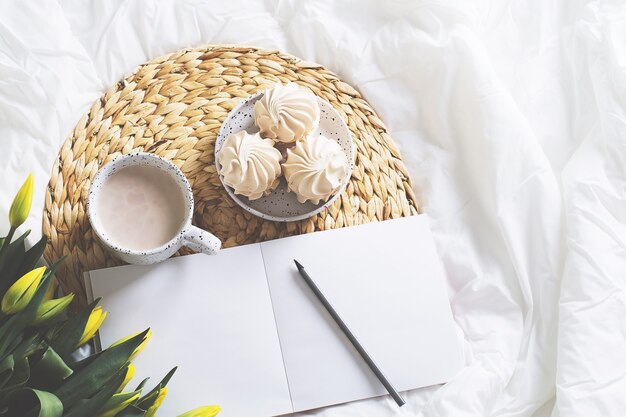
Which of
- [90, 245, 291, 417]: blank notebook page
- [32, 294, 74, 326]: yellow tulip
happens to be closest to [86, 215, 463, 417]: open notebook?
[90, 245, 291, 417]: blank notebook page

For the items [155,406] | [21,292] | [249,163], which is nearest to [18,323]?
[21,292]

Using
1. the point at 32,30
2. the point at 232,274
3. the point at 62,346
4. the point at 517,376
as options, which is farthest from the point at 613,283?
the point at 32,30

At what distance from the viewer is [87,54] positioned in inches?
31.4

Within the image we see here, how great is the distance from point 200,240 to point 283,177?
122 mm

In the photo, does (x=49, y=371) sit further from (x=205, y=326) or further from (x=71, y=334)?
(x=205, y=326)

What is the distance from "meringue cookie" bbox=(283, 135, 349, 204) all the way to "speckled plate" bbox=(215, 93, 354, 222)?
0.02 m

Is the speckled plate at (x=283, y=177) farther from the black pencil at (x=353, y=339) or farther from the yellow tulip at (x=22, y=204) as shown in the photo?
the yellow tulip at (x=22, y=204)

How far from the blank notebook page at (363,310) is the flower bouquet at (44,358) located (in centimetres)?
16

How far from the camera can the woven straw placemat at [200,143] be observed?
0.75 m

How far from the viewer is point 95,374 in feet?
1.96

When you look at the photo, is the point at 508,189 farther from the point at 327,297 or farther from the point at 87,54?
the point at 87,54

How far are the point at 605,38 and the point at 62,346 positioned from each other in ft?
2.26

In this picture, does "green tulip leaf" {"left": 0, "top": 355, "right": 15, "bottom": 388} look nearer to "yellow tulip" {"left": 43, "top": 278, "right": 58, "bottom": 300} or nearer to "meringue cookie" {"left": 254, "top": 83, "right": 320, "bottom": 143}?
"yellow tulip" {"left": 43, "top": 278, "right": 58, "bottom": 300}

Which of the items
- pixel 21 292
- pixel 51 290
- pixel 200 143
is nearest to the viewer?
pixel 21 292
